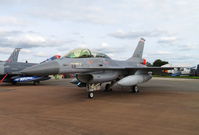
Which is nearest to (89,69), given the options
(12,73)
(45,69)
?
(45,69)

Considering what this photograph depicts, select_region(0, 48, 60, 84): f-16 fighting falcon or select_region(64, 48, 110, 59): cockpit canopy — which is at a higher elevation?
select_region(64, 48, 110, 59): cockpit canopy

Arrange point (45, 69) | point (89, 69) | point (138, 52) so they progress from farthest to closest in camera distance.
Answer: point (138, 52), point (89, 69), point (45, 69)

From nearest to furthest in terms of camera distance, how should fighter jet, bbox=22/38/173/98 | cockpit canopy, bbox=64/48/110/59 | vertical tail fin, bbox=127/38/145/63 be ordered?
fighter jet, bbox=22/38/173/98 < cockpit canopy, bbox=64/48/110/59 < vertical tail fin, bbox=127/38/145/63

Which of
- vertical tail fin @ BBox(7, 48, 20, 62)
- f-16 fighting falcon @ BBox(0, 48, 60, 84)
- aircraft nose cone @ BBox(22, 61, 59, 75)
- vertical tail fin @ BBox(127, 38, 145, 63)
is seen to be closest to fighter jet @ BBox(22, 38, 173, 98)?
aircraft nose cone @ BBox(22, 61, 59, 75)

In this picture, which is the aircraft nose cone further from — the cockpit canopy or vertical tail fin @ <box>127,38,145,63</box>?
vertical tail fin @ <box>127,38,145,63</box>

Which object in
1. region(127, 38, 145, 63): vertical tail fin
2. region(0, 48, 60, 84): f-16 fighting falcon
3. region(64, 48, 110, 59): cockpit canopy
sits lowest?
region(0, 48, 60, 84): f-16 fighting falcon

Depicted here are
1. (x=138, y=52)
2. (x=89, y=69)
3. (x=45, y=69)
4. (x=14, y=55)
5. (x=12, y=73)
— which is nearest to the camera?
(x=45, y=69)

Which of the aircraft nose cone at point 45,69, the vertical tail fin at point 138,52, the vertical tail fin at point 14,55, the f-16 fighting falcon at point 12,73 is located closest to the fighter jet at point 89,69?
the aircraft nose cone at point 45,69

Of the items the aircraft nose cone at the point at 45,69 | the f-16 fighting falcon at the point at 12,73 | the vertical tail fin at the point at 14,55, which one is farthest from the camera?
the vertical tail fin at the point at 14,55

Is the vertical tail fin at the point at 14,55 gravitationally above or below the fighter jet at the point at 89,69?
above

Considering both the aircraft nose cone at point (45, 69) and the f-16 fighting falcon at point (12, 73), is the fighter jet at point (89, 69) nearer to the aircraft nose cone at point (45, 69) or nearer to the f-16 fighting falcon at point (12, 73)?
the aircraft nose cone at point (45, 69)

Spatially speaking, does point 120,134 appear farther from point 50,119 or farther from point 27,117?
Answer: point 27,117

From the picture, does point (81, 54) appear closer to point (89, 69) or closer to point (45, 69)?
point (89, 69)

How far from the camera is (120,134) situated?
4.13 m
